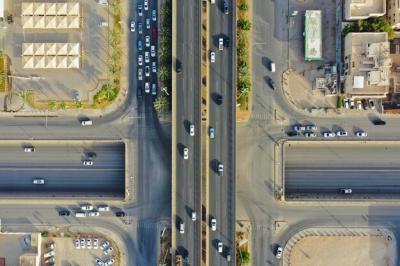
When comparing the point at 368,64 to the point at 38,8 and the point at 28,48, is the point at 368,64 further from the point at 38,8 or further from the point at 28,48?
the point at 28,48

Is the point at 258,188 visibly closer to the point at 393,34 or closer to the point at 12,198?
the point at 393,34

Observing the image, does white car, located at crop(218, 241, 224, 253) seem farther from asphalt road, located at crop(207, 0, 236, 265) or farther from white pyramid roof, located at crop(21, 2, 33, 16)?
white pyramid roof, located at crop(21, 2, 33, 16)

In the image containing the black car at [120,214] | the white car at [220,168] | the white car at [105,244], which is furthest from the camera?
the white car at [105,244]

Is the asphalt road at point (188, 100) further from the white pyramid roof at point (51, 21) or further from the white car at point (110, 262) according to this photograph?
the white pyramid roof at point (51, 21)

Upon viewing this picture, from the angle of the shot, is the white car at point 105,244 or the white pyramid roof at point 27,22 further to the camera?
the white car at point 105,244

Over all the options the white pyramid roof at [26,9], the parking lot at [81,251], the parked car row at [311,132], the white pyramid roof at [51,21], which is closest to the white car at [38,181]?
the parking lot at [81,251]

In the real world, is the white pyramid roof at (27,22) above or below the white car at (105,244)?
above
